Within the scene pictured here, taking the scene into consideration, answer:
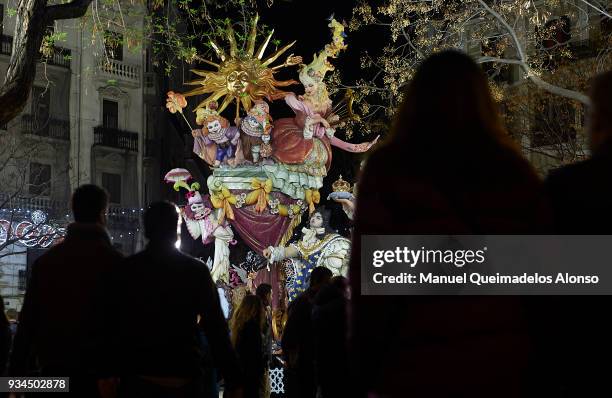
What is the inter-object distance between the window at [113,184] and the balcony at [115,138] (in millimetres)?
1480

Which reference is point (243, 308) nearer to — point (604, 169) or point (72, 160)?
point (604, 169)

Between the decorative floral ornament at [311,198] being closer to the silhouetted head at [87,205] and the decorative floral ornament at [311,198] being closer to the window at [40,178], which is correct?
the silhouetted head at [87,205]

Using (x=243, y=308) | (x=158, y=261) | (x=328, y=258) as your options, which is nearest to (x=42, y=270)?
(x=158, y=261)

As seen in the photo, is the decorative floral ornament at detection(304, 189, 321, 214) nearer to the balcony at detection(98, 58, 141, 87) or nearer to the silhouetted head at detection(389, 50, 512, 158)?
the silhouetted head at detection(389, 50, 512, 158)

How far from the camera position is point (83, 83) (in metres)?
42.6

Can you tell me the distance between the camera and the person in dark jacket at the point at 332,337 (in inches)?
319

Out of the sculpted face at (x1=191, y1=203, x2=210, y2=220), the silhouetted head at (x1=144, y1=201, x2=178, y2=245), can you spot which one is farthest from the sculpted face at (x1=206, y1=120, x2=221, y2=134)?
the silhouetted head at (x1=144, y1=201, x2=178, y2=245)

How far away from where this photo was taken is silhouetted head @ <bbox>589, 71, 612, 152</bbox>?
127 inches

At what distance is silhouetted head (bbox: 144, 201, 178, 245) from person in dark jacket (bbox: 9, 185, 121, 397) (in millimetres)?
310

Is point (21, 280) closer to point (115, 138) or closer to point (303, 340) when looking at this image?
point (115, 138)

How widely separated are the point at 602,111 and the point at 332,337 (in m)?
5.15

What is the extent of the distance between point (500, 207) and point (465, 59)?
1.75ft

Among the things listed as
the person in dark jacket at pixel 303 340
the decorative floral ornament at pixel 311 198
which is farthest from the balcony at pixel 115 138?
the person in dark jacket at pixel 303 340

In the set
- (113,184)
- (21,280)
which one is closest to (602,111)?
(21,280)
